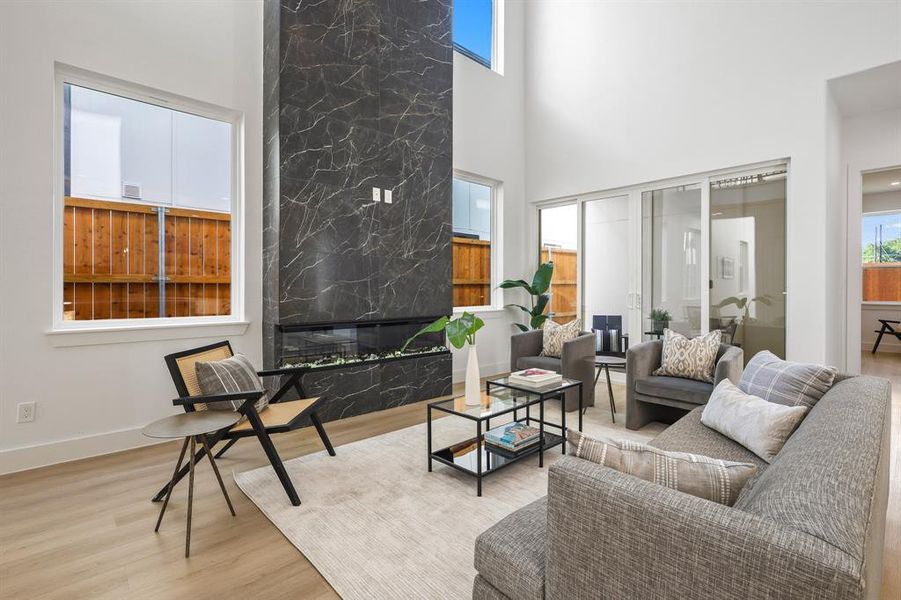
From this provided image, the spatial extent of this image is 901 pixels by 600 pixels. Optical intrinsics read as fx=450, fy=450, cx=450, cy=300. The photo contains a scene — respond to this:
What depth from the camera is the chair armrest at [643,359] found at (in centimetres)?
346

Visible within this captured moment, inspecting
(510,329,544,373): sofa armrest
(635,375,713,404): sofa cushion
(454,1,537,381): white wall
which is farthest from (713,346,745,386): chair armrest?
(454,1,537,381): white wall

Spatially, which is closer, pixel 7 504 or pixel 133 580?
pixel 133 580

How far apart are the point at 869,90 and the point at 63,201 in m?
6.51

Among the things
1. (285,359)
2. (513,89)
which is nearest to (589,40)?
(513,89)

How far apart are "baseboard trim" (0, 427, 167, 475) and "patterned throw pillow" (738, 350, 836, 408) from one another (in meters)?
3.87

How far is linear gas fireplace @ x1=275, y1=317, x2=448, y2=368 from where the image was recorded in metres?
3.73

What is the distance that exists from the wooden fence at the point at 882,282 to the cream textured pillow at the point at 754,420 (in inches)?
333

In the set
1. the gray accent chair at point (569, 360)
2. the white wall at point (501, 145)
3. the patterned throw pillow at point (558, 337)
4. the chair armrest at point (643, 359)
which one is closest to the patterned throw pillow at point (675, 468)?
the chair armrest at point (643, 359)

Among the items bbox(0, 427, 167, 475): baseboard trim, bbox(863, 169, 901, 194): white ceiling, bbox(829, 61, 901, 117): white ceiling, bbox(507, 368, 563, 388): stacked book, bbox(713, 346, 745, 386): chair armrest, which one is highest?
bbox(829, 61, 901, 117): white ceiling

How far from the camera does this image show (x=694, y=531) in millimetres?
864

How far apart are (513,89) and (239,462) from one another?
5.42 meters

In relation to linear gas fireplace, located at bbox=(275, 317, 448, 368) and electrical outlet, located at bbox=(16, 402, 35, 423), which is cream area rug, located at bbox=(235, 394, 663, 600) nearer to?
linear gas fireplace, located at bbox=(275, 317, 448, 368)

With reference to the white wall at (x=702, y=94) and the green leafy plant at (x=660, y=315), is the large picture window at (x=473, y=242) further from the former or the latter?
the green leafy plant at (x=660, y=315)

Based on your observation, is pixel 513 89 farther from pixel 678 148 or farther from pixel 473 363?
pixel 473 363
